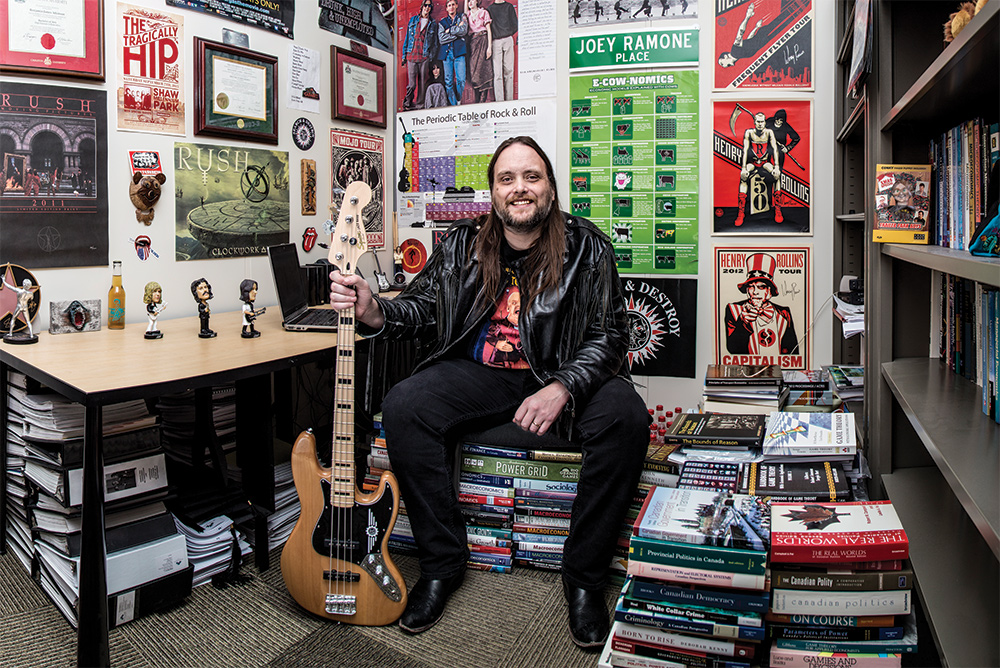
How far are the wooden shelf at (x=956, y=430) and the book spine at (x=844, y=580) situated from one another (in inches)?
6.4

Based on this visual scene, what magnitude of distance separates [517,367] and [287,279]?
0.86 m

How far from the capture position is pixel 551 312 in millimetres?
1906

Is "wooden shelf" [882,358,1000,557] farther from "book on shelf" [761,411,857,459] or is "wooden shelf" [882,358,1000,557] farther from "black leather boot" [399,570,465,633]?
"black leather boot" [399,570,465,633]

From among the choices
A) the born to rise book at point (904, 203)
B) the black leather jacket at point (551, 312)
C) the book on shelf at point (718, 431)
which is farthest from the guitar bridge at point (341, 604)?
the born to rise book at point (904, 203)

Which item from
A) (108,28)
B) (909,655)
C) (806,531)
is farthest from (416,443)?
(108,28)

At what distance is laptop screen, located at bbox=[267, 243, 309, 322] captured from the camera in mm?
2207

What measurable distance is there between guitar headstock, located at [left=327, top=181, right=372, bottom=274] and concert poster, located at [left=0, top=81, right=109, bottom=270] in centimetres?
94

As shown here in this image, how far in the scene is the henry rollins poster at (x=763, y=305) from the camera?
2660 mm

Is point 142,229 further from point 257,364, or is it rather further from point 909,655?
point 909,655

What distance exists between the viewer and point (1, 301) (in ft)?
6.36

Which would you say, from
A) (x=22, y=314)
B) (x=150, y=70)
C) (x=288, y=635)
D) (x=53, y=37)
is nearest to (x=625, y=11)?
(x=150, y=70)

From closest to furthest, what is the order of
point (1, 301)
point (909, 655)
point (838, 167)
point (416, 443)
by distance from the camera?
point (909, 655)
point (416, 443)
point (1, 301)
point (838, 167)

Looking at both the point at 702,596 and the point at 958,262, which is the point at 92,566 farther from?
the point at 958,262

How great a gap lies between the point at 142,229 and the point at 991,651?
2.37 metres
